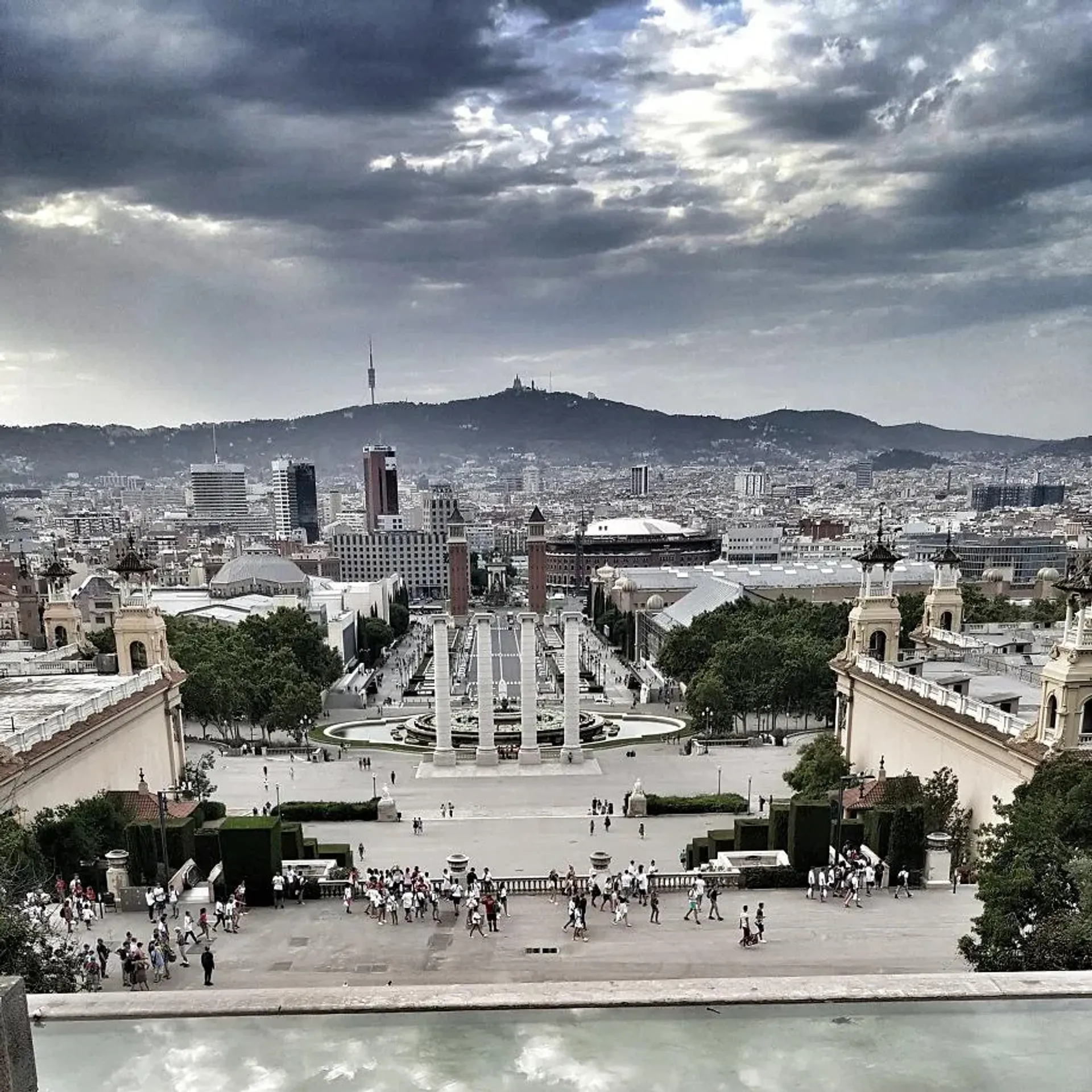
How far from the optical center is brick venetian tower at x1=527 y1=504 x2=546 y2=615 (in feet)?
423

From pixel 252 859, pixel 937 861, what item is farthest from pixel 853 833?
pixel 252 859

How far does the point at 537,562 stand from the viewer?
129m

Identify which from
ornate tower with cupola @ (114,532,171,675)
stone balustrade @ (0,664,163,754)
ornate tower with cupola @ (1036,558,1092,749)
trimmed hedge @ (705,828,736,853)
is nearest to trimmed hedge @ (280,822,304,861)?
stone balustrade @ (0,664,163,754)

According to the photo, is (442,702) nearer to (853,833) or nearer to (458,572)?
(853,833)

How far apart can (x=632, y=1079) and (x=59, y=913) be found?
19.2 meters

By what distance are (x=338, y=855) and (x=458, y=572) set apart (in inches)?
4142

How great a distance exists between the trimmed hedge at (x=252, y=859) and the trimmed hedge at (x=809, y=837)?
14416 millimetres

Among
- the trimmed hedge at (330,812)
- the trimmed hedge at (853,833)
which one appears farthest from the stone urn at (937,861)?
the trimmed hedge at (330,812)

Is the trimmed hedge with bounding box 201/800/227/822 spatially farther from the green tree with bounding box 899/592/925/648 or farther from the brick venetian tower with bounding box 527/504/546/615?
the brick venetian tower with bounding box 527/504/546/615

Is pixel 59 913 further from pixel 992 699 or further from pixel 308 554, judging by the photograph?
pixel 308 554

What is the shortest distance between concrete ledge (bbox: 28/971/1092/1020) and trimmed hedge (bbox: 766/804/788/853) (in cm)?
1918

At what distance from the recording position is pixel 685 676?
6262cm

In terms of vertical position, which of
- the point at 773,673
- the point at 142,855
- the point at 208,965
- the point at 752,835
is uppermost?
the point at 208,965

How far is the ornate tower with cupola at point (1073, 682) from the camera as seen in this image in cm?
2270
